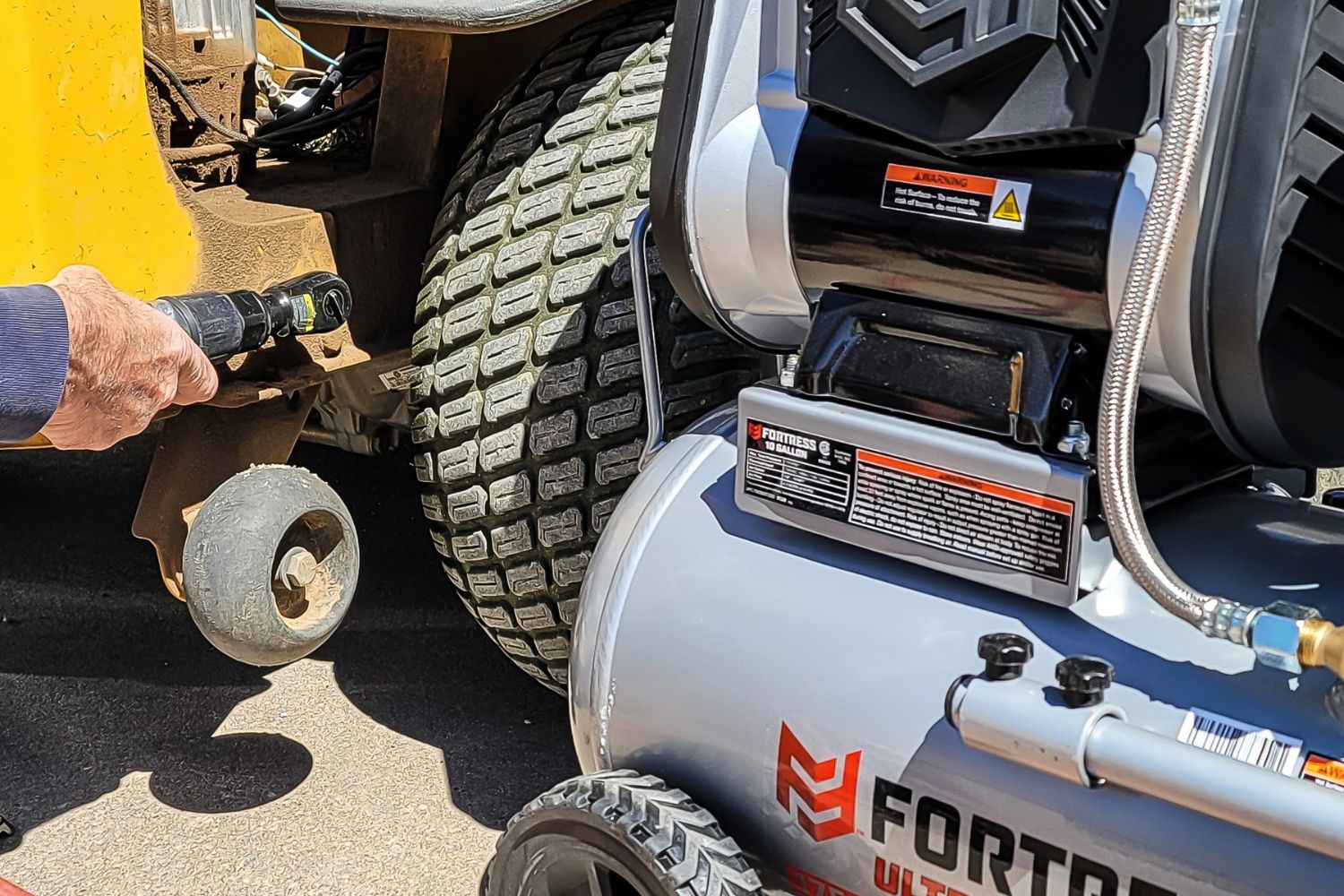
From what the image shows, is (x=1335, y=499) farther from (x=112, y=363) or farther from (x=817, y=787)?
(x=112, y=363)

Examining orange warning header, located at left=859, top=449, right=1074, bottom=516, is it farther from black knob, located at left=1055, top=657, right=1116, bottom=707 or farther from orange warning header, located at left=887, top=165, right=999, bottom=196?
orange warning header, located at left=887, top=165, right=999, bottom=196

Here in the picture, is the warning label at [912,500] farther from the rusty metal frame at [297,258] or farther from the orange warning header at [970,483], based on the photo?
the rusty metal frame at [297,258]

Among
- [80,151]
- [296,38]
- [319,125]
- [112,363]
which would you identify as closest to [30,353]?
[112,363]

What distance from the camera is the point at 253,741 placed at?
240cm

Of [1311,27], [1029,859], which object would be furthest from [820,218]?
[1029,859]

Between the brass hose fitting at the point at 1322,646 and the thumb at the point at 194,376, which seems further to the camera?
the thumb at the point at 194,376

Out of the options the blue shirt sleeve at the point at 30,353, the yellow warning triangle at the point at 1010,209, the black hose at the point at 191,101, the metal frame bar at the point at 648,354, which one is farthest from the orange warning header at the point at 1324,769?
the black hose at the point at 191,101

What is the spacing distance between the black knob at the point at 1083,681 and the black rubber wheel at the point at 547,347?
88cm

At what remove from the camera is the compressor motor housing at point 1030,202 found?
1068 millimetres

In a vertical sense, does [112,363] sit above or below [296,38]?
below

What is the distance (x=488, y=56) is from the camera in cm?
248

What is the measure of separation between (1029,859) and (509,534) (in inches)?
39.7

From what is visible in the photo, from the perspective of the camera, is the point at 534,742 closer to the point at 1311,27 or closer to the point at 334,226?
the point at 334,226

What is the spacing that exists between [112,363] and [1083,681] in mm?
1179
